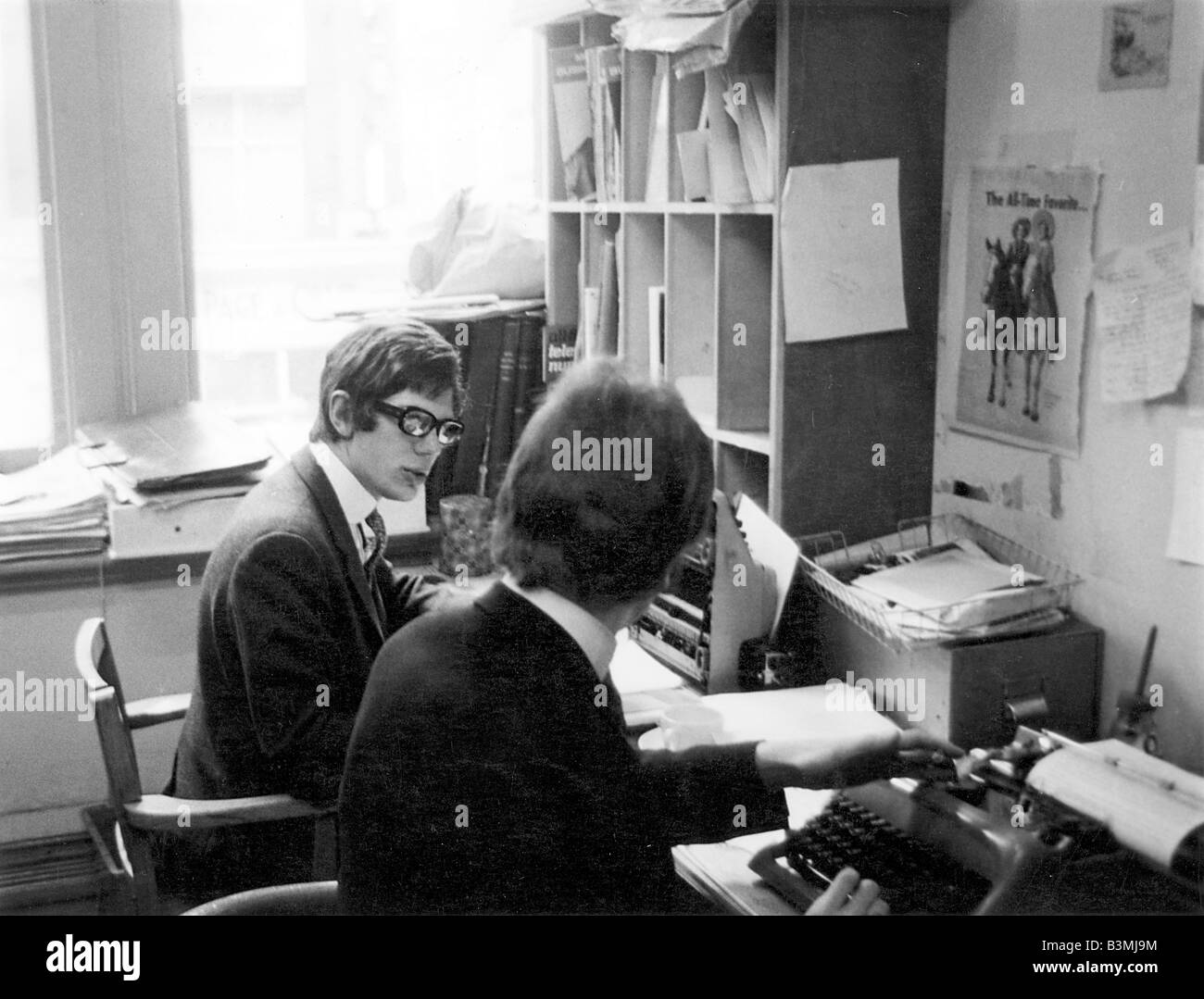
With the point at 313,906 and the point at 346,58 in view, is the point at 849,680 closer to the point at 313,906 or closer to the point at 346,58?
the point at 313,906

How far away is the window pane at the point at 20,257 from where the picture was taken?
1.88m

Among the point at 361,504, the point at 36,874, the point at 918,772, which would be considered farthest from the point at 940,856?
the point at 36,874

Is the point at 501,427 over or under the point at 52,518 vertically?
over

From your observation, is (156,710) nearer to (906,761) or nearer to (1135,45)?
(906,761)

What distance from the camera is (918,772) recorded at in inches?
48.8

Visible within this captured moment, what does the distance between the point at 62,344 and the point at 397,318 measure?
53 cm

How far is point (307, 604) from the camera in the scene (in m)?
1.54

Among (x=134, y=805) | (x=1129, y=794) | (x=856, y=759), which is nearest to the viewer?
(x=1129, y=794)

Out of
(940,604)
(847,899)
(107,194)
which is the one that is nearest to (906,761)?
(847,899)

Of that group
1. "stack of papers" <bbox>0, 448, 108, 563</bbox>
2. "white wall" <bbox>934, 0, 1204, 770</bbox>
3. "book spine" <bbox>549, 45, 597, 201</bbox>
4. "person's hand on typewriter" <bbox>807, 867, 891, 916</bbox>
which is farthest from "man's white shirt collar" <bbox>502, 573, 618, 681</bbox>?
"book spine" <bbox>549, 45, 597, 201</bbox>

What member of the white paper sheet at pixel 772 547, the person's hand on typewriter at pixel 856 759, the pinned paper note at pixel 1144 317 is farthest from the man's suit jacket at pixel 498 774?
the pinned paper note at pixel 1144 317

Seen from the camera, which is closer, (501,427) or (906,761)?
(906,761)

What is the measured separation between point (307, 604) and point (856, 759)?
661mm
